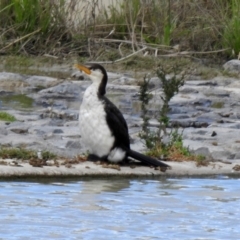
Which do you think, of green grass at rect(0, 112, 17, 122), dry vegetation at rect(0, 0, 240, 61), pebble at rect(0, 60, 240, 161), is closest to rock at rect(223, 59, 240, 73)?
pebble at rect(0, 60, 240, 161)

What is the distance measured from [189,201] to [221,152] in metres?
2.37

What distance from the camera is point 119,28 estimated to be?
63.9ft

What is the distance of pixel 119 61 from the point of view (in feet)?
60.5

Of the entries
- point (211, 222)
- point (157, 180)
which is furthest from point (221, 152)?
point (211, 222)

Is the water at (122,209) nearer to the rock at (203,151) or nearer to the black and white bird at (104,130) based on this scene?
the black and white bird at (104,130)

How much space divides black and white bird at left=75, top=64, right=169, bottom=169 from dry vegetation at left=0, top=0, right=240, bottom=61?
8.82 meters

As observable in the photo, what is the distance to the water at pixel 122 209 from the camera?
7250mm

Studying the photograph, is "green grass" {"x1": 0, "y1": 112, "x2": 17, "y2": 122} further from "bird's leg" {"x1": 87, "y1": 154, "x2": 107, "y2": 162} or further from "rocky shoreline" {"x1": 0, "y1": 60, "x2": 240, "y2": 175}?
"bird's leg" {"x1": 87, "y1": 154, "x2": 107, "y2": 162}

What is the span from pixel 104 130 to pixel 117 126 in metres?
0.13

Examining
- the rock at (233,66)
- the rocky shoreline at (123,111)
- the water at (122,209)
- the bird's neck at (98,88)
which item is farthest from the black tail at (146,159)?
the rock at (233,66)

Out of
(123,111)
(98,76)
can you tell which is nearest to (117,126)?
(98,76)

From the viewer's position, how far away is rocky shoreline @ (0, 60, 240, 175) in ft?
35.8

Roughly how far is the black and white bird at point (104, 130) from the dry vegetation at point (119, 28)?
8.82m

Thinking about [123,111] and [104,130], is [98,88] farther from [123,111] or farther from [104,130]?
[123,111]
